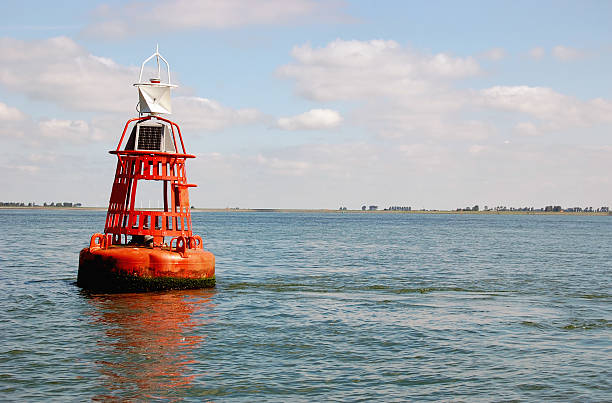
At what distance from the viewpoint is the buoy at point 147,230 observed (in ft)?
83.8

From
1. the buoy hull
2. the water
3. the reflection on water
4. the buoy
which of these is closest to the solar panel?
the buoy

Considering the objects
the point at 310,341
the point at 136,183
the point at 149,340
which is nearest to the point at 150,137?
the point at 136,183

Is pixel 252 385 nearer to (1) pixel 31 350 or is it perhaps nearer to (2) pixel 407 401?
(2) pixel 407 401

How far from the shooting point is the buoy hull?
2539 cm

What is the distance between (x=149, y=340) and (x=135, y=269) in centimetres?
791

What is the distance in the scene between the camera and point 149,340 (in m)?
17.9

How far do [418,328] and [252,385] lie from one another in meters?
7.76

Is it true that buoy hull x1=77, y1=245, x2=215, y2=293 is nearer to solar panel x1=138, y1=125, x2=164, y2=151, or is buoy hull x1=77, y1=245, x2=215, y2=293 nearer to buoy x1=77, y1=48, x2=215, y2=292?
buoy x1=77, y1=48, x2=215, y2=292

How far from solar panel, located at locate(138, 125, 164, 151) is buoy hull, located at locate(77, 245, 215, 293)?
4.29 meters

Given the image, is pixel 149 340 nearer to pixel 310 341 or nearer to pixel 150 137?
pixel 310 341

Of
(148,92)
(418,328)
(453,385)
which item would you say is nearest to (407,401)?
(453,385)

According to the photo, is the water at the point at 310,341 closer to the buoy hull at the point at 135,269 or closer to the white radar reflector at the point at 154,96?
the buoy hull at the point at 135,269

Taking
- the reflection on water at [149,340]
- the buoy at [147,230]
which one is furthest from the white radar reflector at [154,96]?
the reflection on water at [149,340]

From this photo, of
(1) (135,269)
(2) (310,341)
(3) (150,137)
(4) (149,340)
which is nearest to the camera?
(4) (149,340)
